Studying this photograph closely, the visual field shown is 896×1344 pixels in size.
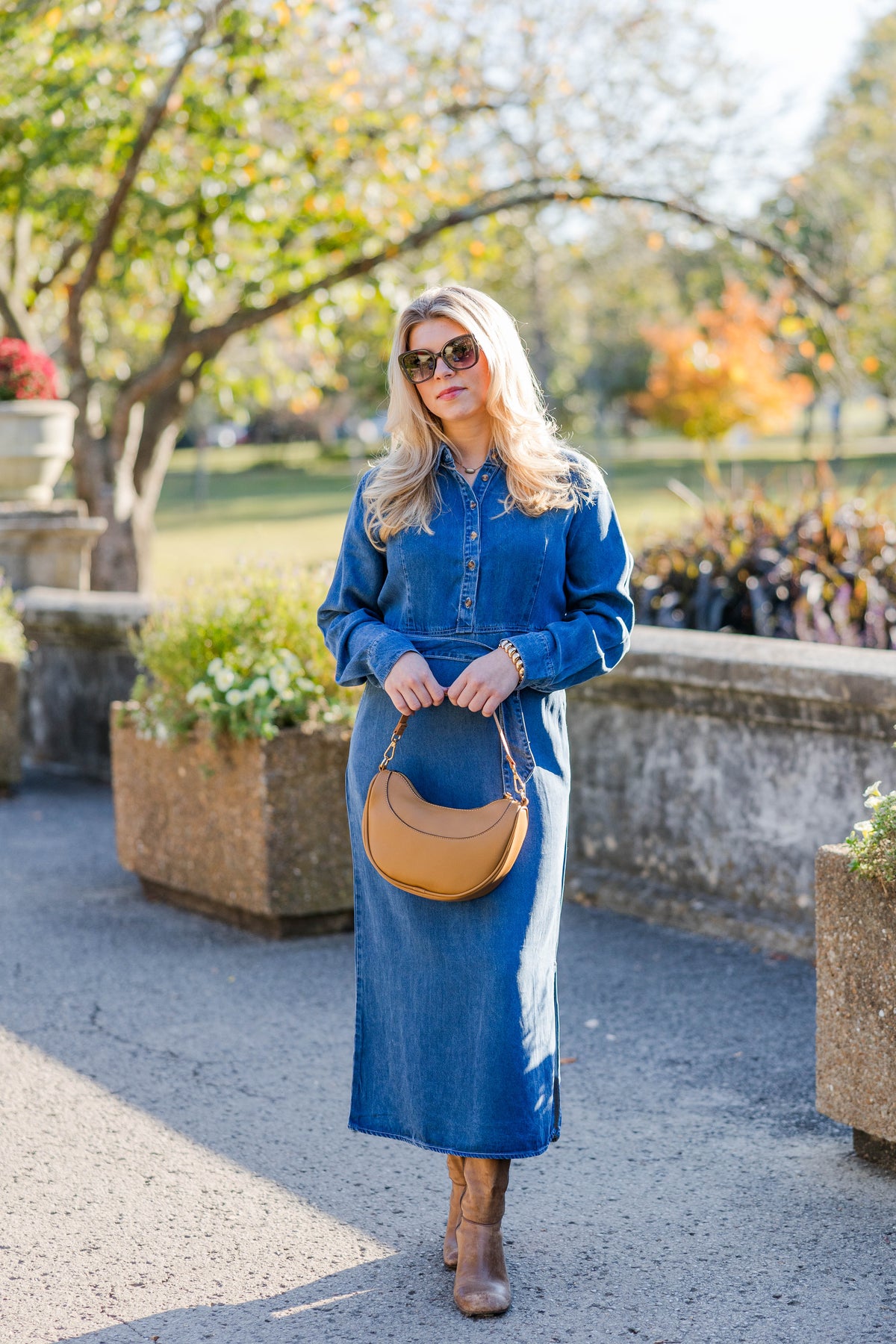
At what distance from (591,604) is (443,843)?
1.99ft

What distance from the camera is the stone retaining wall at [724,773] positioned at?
4883mm

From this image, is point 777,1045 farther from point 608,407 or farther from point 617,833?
point 608,407

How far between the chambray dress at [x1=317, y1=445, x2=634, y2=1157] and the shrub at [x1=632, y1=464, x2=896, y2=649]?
13.1 ft

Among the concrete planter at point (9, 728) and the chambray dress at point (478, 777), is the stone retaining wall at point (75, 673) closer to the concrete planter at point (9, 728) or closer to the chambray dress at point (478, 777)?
the concrete planter at point (9, 728)

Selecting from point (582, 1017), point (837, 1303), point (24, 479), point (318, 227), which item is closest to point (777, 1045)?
point (582, 1017)

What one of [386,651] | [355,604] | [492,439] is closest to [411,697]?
[386,651]

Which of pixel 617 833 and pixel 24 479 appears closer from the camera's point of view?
pixel 617 833

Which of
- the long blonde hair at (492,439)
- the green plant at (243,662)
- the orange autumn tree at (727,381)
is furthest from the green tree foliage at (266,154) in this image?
the orange autumn tree at (727,381)

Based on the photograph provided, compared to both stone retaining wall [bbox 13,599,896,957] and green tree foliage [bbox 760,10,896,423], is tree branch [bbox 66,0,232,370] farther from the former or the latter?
stone retaining wall [bbox 13,599,896,957]

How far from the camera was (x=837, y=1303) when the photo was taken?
2.80m

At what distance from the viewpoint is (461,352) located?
114 inches

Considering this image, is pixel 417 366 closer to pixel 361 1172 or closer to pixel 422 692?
pixel 422 692

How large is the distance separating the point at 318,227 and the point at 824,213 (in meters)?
3.56

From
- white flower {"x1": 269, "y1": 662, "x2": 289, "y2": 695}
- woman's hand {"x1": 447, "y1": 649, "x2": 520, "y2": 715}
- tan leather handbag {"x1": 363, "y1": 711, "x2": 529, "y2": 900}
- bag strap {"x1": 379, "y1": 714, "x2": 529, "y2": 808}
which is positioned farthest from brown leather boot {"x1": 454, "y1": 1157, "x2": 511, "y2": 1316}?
white flower {"x1": 269, "y1": 662, "x2": 289, "y2": 695}
